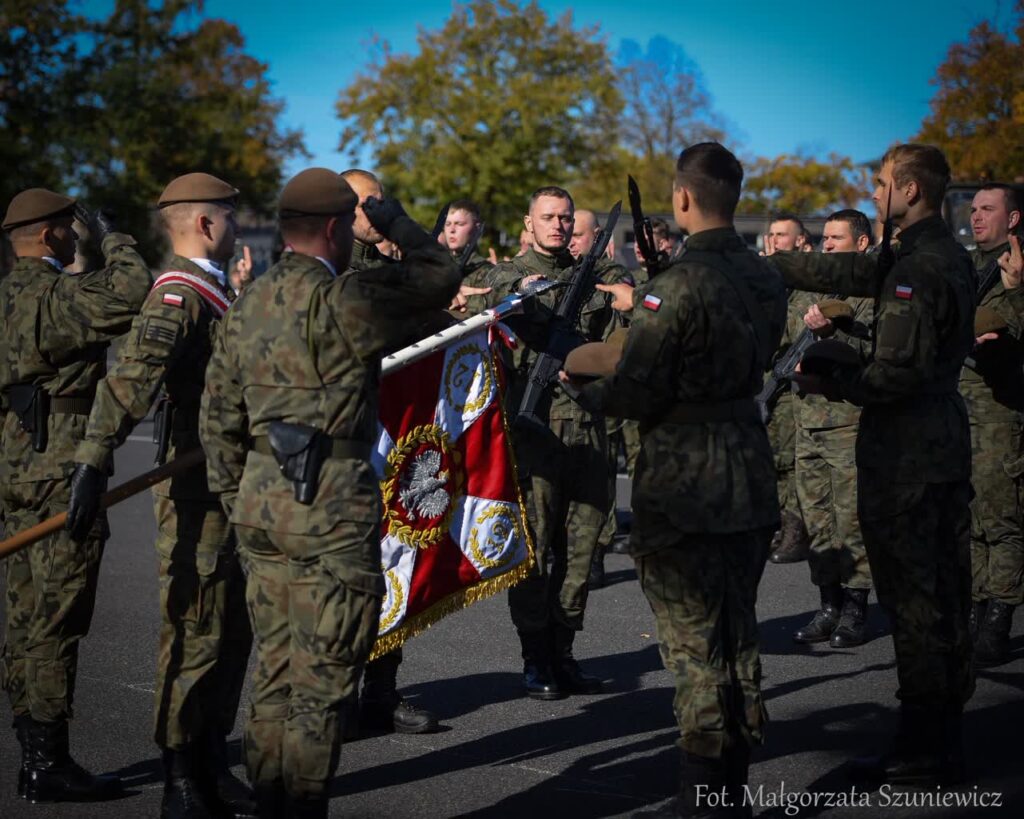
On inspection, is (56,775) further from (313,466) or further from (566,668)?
(566,668)

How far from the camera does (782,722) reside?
593 cm

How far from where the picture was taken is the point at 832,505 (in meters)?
8.22

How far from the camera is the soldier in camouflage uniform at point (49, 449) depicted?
16.6ft

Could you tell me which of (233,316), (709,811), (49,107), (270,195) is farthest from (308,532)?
(270,195)

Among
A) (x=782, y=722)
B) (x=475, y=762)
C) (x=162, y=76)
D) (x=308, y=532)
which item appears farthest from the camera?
(x=162, y=76)

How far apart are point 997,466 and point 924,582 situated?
262cm

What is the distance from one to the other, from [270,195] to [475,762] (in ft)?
154

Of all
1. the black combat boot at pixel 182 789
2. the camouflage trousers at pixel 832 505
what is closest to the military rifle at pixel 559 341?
the camouflage trousers at pixel 832 505

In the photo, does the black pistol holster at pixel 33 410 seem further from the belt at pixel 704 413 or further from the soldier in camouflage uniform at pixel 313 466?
the belt at pixel 704 413

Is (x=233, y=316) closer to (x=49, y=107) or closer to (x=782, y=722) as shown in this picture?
(x=782, y=722)

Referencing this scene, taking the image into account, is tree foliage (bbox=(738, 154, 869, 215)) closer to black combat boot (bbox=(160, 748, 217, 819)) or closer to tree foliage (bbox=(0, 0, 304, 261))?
tree foliage (bbox=(0, 0, 304, 261))

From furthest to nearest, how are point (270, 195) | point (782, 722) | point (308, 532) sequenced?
point (270, 195), point (782, 722), point (308, 532)

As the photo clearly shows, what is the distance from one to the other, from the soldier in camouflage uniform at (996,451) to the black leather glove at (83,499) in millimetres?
4822

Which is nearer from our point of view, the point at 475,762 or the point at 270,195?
the point at 475,762
